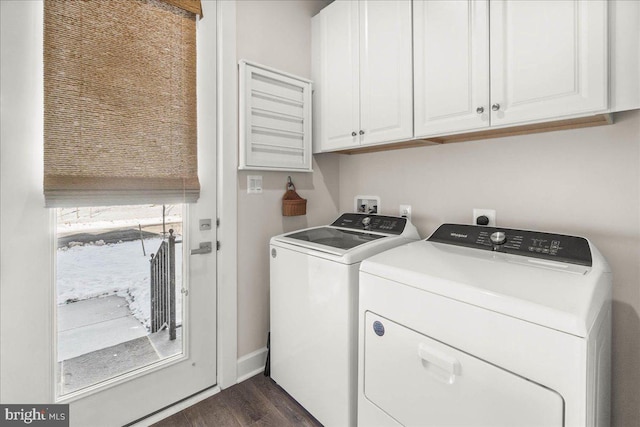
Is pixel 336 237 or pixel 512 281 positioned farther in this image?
pixel 336 237

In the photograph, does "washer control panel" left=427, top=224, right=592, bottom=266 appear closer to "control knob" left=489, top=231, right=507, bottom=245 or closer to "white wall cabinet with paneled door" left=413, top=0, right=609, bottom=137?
"control knob" left=489, top=231, right=507, bottom=245

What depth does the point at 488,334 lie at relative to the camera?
93 cm

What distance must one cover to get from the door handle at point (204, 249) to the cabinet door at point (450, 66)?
135 cm

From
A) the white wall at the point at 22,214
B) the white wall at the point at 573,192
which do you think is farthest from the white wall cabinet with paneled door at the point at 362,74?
the white wall at the point at 22,214

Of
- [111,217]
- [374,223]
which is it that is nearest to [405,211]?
[374,223]

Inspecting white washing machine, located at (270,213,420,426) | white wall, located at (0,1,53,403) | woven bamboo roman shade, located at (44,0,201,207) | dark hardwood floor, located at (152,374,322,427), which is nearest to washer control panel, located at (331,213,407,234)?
white washing machine, located at (270,213,420,426)

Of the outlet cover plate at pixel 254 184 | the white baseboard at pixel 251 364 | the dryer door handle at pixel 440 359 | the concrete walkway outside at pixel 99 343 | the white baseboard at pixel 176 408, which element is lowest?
the white baseboard at pixel 176 408

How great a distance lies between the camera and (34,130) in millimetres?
1266

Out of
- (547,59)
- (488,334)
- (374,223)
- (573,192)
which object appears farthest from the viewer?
(374,223)

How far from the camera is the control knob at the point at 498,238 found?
1.34 meters

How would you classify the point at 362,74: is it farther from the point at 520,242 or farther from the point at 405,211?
the point at 520,242

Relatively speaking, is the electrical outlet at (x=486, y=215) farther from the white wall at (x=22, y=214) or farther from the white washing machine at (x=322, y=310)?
the white wall at (x=22, y=214)

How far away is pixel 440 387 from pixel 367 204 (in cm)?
138

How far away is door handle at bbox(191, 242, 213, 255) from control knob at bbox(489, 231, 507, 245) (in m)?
1.52
